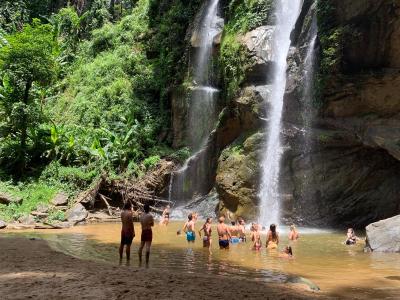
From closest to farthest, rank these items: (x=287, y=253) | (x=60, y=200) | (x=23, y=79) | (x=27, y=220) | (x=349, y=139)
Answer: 1. (x=287, y=253)
2. (x=27, y=220)
3. (x=349, y=139)
4. (x=60, y=200)
5. (x=23, y=79)

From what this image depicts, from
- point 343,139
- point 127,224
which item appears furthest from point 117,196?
point 127,224

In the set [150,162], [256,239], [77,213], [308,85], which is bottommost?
[256,239]

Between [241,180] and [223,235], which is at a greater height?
[241,180]

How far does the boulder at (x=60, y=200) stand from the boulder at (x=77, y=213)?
733mm

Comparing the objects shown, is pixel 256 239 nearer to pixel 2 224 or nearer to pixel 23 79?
pixel 2 224

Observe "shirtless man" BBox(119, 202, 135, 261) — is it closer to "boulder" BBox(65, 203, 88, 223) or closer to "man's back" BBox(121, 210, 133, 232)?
"man's back" BBox(121, 210, 133, 232)

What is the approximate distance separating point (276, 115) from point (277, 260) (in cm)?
1053

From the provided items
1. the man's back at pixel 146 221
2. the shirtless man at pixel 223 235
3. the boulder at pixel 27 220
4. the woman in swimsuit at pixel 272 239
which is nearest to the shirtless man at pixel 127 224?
the man's back at pixel 146 221

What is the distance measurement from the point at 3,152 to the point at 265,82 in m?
14.5

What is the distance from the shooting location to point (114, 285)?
7375 millimetres

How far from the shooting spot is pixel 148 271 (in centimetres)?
881

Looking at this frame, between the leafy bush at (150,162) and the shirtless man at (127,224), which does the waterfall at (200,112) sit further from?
the shirtless man at (127,224)

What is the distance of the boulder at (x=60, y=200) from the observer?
21495 millimetres

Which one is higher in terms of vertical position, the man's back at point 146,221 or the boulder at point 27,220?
the man's back at point 146,221
